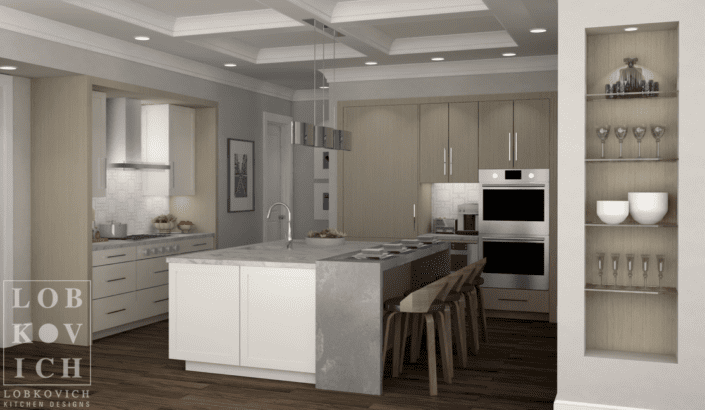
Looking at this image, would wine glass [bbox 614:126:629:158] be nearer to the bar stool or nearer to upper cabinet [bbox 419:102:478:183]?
the bar stool

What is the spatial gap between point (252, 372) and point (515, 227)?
3367 millimetres

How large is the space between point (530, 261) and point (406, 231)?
1.39 m

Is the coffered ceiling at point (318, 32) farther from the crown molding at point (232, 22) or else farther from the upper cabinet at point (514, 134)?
the upper cabinet at point (514, 134)

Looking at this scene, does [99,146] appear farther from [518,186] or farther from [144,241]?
[518,186]

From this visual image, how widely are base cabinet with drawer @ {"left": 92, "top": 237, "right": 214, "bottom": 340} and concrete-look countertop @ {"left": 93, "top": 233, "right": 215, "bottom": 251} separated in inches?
1.2

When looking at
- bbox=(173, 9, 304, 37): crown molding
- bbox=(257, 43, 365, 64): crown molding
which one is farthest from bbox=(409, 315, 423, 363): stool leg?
bbox=(257, 43, 365, 64): crown molding

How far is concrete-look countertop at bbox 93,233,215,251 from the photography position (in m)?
5.97

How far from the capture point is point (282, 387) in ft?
15.2

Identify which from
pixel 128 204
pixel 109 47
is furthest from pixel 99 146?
pixel 128 204

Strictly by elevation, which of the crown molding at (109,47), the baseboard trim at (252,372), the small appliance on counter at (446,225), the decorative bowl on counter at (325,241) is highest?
the crown molding at (109,47)

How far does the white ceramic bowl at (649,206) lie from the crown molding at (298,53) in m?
3.70

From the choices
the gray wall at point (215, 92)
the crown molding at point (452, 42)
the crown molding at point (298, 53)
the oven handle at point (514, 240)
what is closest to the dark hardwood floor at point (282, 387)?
the oven handle at point (514, 240)

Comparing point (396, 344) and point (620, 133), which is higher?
point (620, 133)

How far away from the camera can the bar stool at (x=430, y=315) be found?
14.4 feet
